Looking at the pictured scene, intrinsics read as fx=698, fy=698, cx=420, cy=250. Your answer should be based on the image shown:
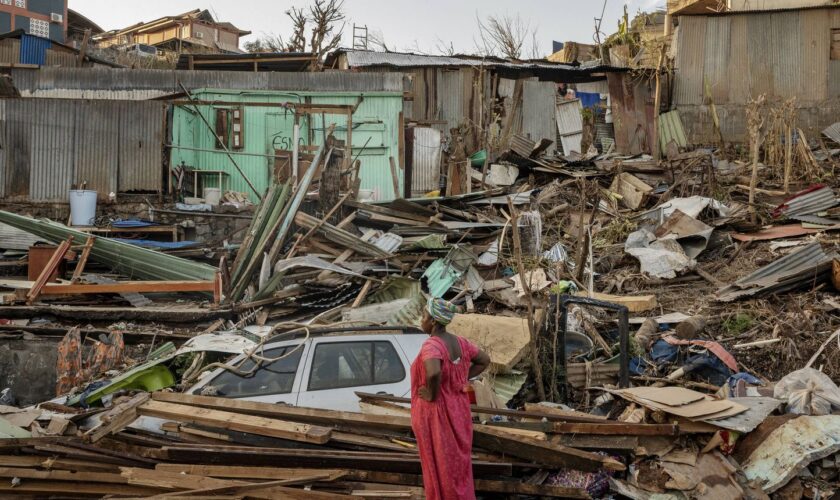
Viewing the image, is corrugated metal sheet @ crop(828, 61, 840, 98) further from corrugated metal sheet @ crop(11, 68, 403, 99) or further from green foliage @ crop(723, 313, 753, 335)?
green foliage @ crop(723, 313, 753, 335)

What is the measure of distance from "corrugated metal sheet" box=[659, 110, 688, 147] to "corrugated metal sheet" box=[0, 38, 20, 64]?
67.1ft

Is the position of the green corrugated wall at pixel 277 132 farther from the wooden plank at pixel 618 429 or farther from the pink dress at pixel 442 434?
the pink dress at pixel 442 434

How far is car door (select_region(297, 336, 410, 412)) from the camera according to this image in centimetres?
597

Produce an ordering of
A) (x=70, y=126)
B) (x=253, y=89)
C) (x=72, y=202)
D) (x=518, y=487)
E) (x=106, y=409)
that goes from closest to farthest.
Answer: (x=518, y=487) → (x=106, y=409) → (x=72, y=202) → (x=70, y=126) → (x=253, y=89)

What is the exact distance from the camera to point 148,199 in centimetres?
1570

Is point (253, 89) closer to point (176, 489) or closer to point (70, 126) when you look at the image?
point (70, 126)

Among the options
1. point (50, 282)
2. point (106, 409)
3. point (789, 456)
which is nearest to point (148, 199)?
point (50, 282)

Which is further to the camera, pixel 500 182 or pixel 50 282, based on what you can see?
pixel 500 182

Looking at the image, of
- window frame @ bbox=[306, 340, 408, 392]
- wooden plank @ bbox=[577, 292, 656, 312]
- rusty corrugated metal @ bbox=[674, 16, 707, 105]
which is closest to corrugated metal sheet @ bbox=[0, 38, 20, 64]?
rusty corrugated metal @ bbox=[674, 16, 707, 105]

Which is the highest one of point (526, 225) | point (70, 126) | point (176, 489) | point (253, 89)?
point (253, 89)

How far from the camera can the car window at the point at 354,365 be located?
19.9ft

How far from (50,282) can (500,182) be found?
10.2 m

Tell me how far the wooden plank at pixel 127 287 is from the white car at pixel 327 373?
14.6 feet

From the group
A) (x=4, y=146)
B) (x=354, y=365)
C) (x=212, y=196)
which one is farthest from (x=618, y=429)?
(x=4, y=146)
